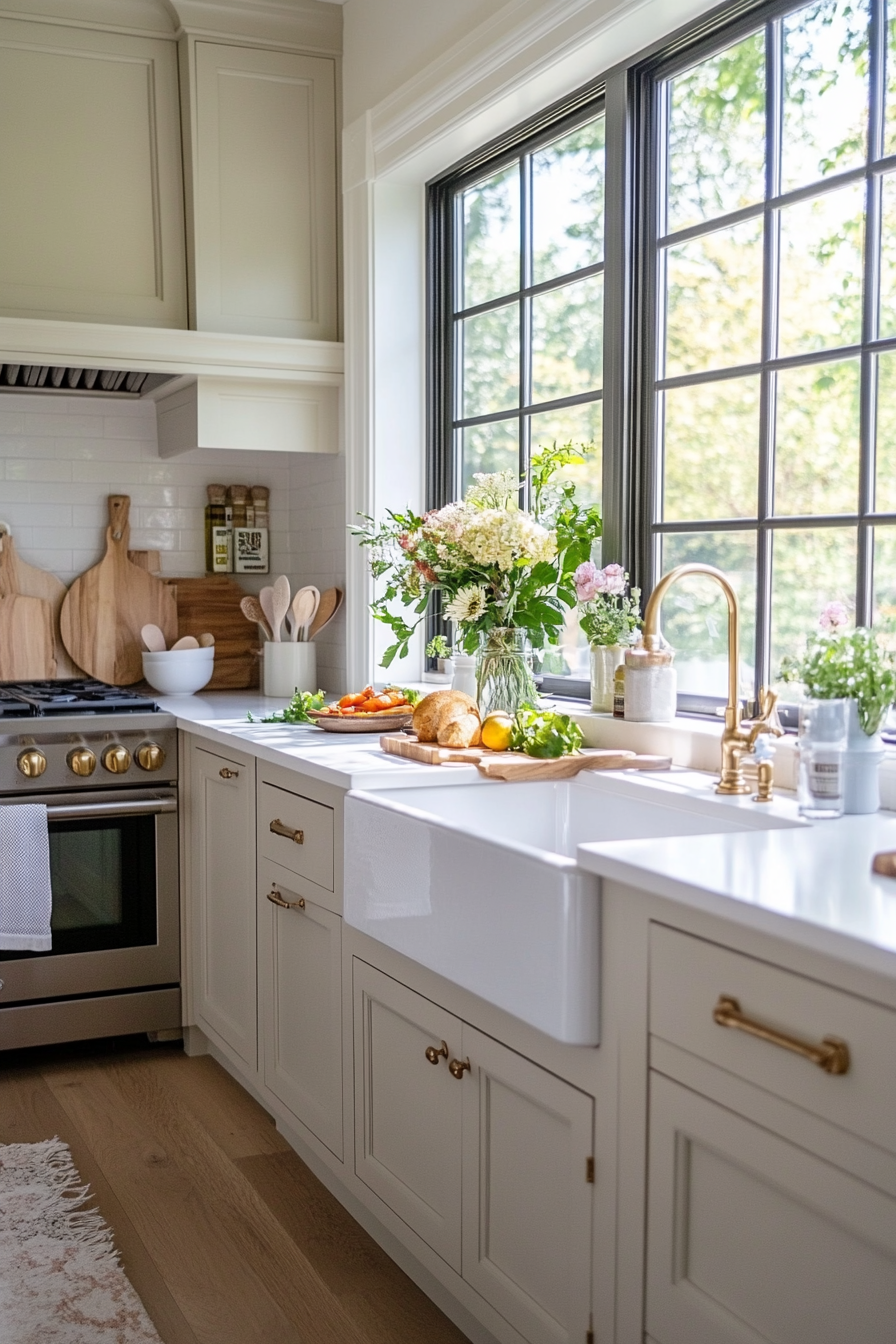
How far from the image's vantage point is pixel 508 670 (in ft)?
9.00

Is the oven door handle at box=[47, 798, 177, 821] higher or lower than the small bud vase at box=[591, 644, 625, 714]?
lower

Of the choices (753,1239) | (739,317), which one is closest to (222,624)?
(739,317)

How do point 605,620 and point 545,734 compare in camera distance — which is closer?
point 545,734

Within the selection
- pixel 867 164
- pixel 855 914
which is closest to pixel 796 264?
pixel 867 164

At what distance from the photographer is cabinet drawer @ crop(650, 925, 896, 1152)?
1.17 m

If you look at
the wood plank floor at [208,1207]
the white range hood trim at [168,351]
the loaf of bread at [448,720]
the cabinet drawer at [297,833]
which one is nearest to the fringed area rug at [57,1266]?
the wood plank floor at [208,1207]

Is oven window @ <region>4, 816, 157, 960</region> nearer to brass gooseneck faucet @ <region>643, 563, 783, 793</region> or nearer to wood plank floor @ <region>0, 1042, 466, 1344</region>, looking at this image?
wood plank floor @ <region>0, 1042, 466, 1344</region>

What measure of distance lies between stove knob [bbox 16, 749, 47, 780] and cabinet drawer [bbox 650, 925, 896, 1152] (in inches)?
80.0

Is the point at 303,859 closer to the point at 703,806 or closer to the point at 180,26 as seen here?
the point at 703,806

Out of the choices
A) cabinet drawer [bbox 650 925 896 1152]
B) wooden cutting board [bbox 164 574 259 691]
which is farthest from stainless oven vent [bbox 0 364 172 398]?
cabinet drawer [bbox 650 925 896 1152]

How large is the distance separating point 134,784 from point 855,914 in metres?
2.35

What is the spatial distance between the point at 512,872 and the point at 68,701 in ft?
6.14

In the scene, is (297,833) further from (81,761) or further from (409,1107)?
A: (81,761)

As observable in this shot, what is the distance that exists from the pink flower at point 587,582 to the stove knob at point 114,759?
1284 mm
